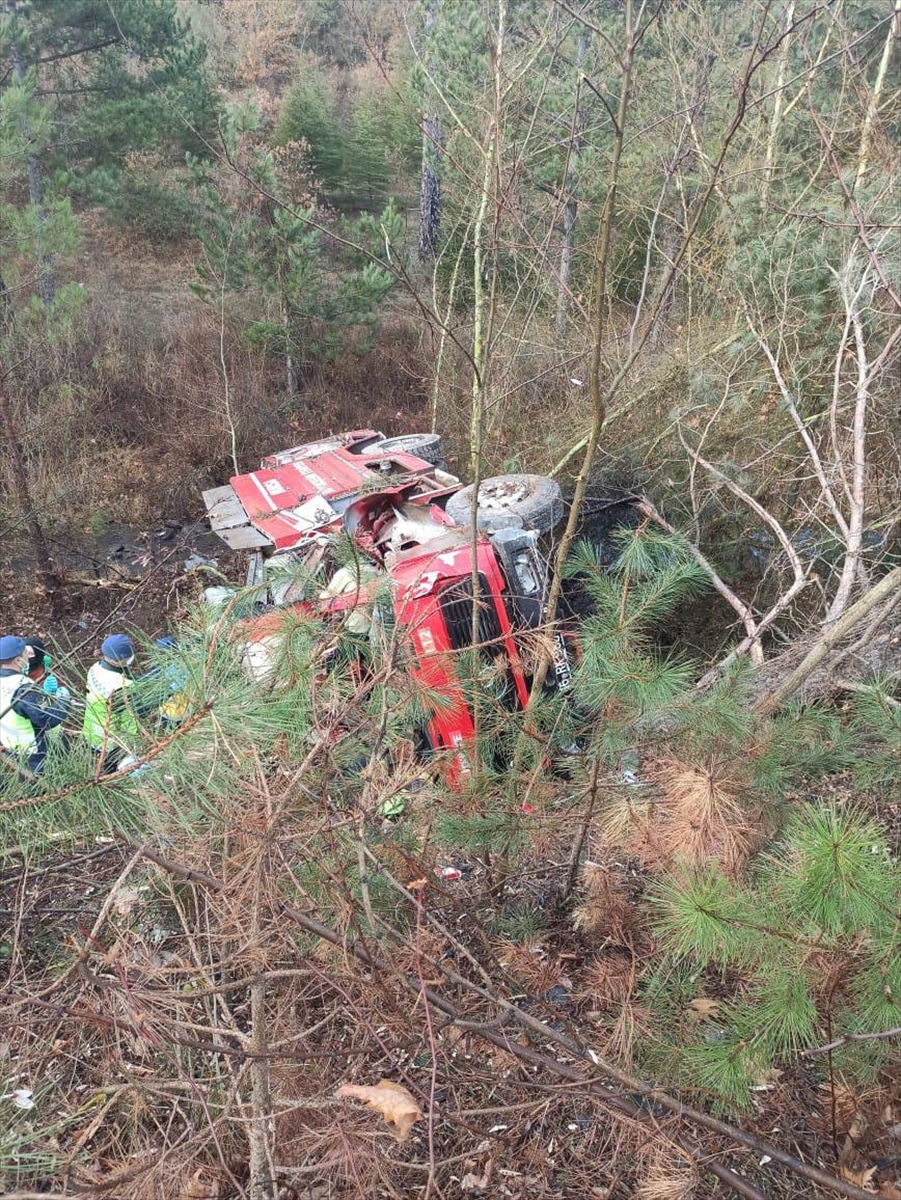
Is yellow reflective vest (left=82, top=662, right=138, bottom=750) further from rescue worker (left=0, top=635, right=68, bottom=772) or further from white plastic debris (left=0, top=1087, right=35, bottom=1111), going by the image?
white plastic debris (left=0, top=1087, right=35, bottom=1111)

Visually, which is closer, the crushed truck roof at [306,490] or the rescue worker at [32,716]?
the rescue worker at [32,716]

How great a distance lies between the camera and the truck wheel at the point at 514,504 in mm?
5453

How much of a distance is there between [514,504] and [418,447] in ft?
9.68

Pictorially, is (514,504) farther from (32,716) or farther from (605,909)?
(32,716)

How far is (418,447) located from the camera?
8.33 m

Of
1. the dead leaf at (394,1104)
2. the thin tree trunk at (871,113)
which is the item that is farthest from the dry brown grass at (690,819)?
the thin tree trunk at (871,113)

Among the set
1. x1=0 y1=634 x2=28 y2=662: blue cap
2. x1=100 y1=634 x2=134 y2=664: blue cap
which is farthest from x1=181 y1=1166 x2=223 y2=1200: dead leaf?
x1=0 y1=634 x2=28 y2=662: blue cap

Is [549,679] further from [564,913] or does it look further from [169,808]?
[169,808]

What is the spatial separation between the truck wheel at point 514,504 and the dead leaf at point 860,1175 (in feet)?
12.3


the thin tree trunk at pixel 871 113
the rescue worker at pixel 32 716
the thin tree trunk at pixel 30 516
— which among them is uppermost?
the thin tree trunk at pixel 871 113

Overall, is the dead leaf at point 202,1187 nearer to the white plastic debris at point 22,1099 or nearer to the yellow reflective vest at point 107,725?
the white plastic debris at point 22,1099

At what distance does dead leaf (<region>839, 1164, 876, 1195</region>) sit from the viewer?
213cm

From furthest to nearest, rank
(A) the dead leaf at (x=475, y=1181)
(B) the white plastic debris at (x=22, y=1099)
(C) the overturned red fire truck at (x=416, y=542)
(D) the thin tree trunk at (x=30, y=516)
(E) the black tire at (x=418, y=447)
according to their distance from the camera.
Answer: (E) the black tire at (x=418, y=447) → (D) the thin tree trunk at (x=30, y=516) → (C) the overturned red fire truck at (x=416, y=542) → (A) the dead leaf at (x=475, y=1181) → (B) the white plastic debris at (x=22, y=1099)

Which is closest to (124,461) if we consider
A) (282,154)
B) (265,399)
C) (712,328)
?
(265,399)
